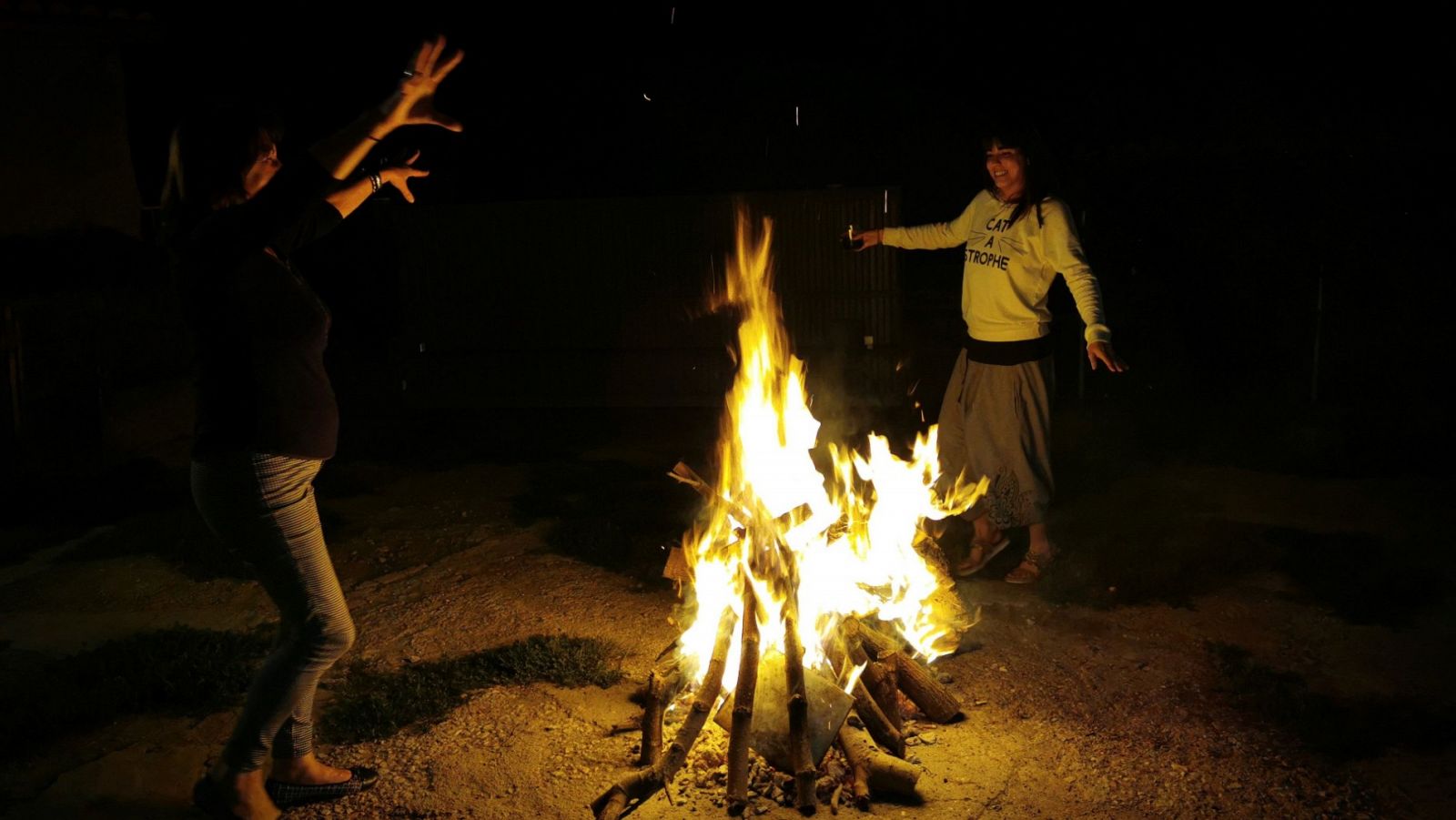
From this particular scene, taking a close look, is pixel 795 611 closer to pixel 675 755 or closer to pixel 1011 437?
pixel 675 755

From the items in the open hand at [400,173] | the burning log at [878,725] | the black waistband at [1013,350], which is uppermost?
the open hand at [400,173]

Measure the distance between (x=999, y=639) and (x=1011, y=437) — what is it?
1.12 meters

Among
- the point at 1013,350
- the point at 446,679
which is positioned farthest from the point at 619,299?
the point at 446,679

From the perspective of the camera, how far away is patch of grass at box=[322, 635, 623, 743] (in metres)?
4.37

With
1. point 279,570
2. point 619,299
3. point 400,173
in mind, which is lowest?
point 279,570

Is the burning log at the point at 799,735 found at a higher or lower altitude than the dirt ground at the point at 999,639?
higher

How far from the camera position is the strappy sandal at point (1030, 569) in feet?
19.3

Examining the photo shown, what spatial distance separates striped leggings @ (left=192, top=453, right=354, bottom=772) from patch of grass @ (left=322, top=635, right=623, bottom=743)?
2.20 ft

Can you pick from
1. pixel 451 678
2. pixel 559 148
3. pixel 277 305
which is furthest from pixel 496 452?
pixel 559 148

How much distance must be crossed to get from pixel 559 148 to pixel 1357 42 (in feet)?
38.3

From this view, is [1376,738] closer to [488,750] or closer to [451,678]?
[488,750]

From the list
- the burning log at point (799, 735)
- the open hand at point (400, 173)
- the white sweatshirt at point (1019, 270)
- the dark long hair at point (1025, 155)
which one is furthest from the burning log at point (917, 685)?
the open hand at point (400, 173)

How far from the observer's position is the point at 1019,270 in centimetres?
558

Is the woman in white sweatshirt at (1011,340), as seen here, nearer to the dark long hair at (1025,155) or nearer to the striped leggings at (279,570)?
the dark long hair at (1025,155)
